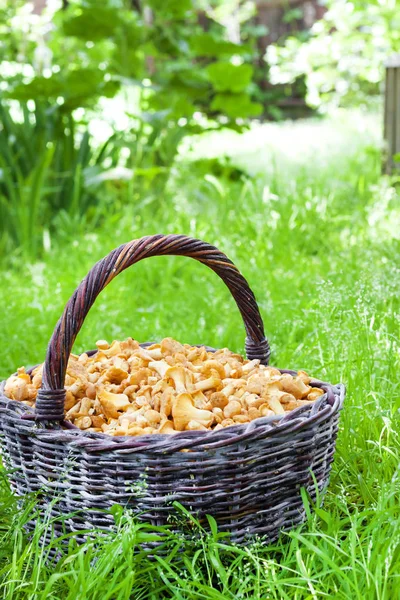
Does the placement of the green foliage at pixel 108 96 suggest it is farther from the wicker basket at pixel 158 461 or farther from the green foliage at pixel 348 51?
the wicker basket at pixel 158 461

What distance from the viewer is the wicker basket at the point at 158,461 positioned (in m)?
1.23

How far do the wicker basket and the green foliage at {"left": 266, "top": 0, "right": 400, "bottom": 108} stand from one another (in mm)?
4188

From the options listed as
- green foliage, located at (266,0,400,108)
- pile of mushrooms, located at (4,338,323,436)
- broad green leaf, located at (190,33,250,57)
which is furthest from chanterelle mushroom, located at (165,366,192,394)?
green foliage, located at (266,0,400,108)

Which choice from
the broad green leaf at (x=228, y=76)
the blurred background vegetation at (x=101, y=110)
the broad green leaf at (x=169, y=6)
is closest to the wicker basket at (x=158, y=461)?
the blurred background vegetation at (x=101, y=110)

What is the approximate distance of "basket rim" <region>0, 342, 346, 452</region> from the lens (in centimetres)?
121

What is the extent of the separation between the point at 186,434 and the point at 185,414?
0.32 feet

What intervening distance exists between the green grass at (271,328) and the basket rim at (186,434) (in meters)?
0.13

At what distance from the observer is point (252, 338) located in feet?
5.56

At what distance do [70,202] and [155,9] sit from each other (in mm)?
1205

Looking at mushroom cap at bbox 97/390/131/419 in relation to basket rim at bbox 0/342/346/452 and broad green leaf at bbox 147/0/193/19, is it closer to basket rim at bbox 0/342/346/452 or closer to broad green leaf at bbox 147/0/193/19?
basket rim at bbox 0/342/346/452

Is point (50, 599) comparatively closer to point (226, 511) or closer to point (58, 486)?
point (58, 486)

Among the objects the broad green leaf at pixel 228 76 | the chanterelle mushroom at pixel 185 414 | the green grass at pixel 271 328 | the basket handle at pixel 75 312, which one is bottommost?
the green grass at pixel 271 328

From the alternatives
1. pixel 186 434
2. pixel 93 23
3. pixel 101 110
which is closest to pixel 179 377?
pixel 186 434

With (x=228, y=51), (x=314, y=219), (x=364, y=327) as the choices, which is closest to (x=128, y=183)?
(x=228, y=51)
